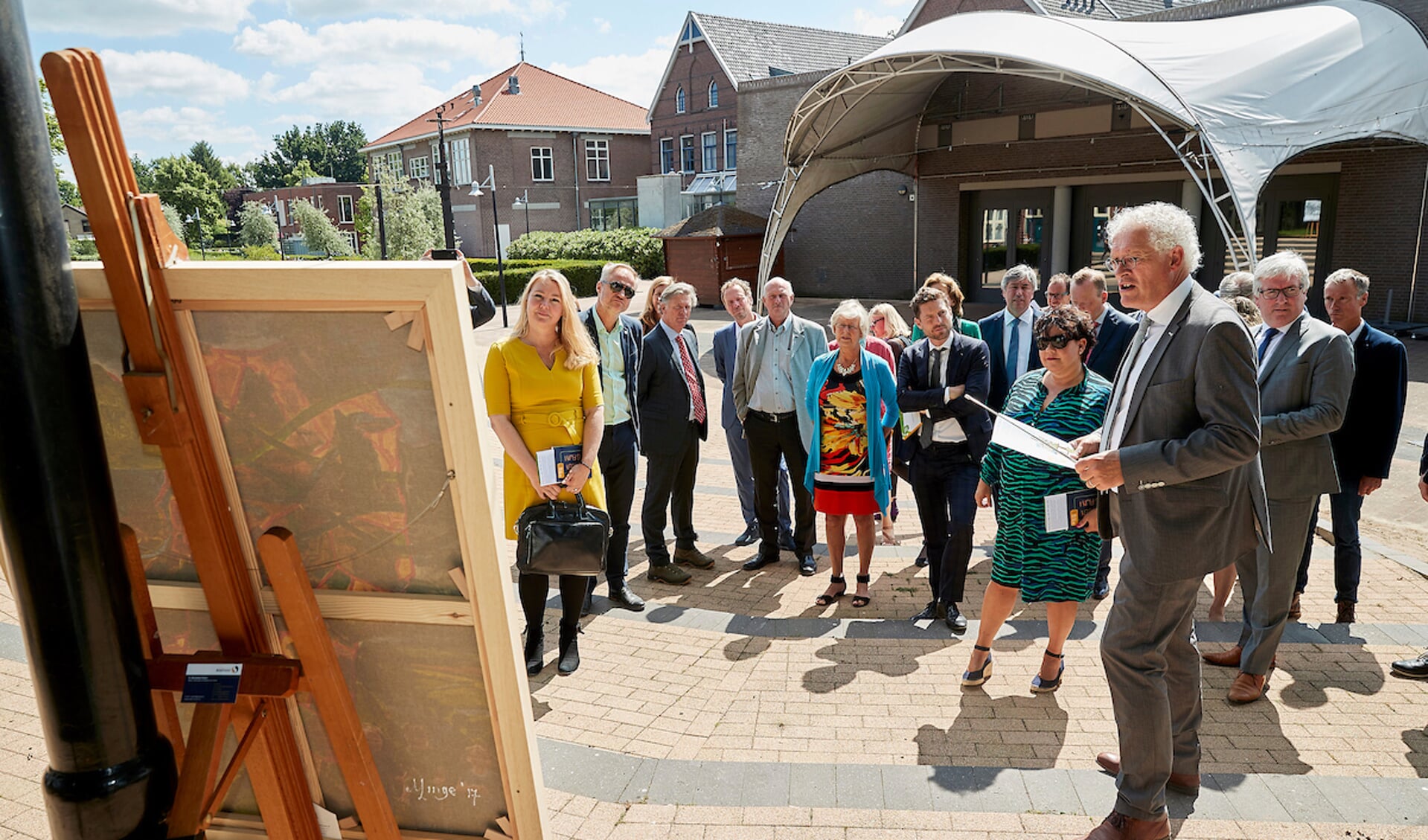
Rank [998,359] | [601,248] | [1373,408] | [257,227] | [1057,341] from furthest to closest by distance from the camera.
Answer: [257,227] → [601,248] → [998,359] → [1373,408] → [1057,341]

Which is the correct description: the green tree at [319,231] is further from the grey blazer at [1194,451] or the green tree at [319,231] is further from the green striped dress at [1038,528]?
the grey blazer at [1194,451]

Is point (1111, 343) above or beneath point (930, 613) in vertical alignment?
above

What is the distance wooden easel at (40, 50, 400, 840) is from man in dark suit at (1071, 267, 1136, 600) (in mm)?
4750

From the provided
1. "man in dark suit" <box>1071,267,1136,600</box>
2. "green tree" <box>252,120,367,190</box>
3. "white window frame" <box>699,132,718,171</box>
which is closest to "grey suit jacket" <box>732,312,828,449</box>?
"man in dark suit" <box>1071,267,1136,600</box>

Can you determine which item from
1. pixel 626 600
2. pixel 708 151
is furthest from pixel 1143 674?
pixel 708 151

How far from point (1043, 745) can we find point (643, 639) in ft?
7.24

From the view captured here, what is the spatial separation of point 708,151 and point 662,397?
1517 inches

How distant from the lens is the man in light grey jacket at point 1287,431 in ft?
13.6

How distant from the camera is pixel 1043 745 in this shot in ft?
13.0

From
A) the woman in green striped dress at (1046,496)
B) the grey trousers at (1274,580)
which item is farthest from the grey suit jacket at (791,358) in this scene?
the grey trousers at (1274,580)

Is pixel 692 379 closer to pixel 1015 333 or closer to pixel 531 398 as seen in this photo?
pixel 531 398

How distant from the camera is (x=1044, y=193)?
24.3m

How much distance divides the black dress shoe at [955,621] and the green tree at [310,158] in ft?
383

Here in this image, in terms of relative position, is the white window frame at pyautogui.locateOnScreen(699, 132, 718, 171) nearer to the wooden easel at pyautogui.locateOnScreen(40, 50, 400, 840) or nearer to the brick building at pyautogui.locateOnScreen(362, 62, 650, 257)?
the brick building at pyautogui.locateOnScreen(362, 62, 650, 257)
